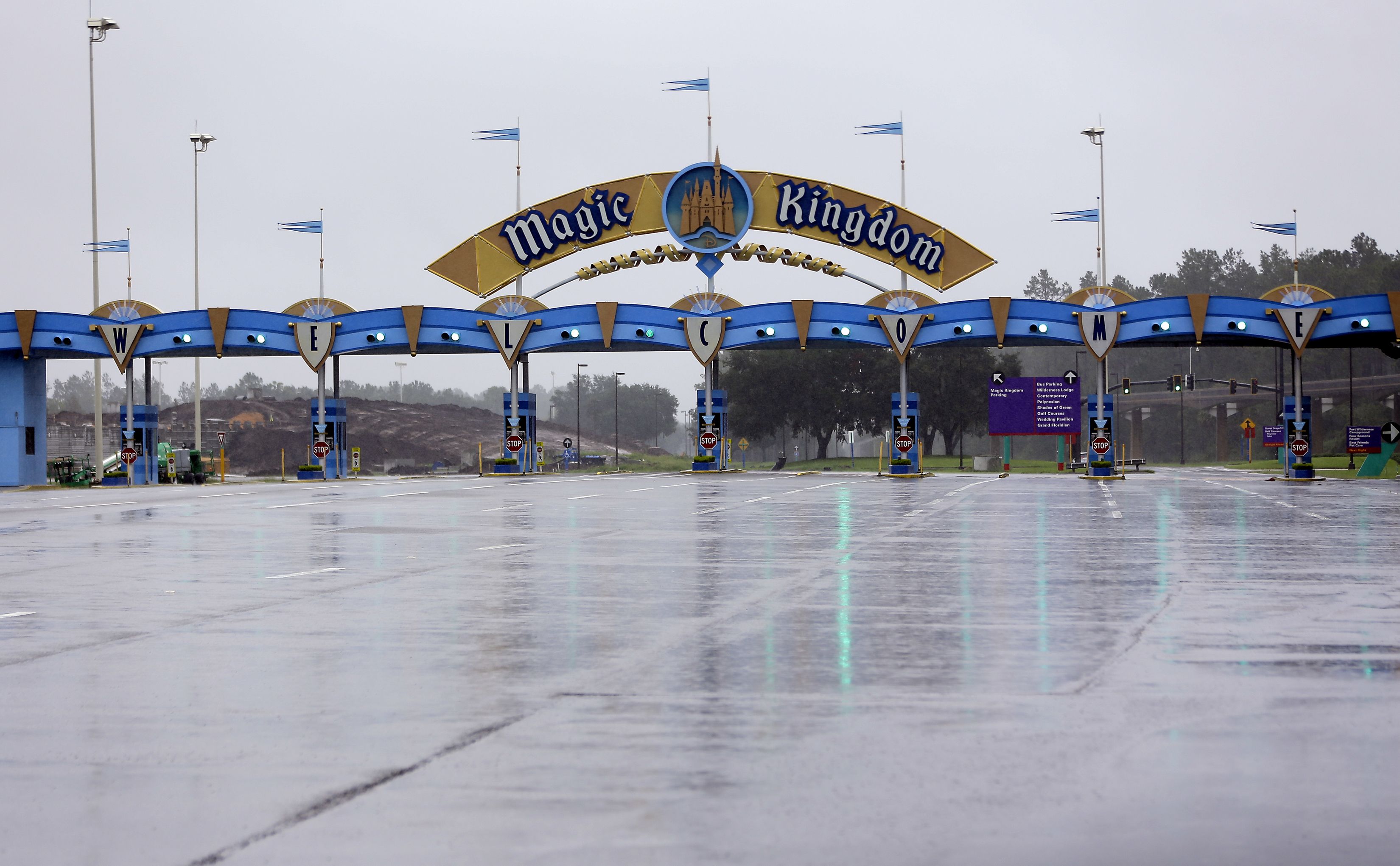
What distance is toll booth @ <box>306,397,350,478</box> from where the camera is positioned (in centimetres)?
5506

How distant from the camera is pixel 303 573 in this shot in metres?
14.4

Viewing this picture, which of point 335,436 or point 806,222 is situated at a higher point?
point 806,222

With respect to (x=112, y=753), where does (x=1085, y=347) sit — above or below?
above

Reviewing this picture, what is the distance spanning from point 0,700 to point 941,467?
315 ft

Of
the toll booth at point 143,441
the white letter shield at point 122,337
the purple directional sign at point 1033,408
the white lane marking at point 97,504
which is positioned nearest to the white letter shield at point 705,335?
the purple directional sign at point 1033,408

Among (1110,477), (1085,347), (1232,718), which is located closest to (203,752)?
(1232,718)

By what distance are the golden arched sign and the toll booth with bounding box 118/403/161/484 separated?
57.4ft

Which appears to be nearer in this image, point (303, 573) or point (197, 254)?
point (303, 573)

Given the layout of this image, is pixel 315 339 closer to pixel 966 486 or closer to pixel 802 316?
pixel 802 316

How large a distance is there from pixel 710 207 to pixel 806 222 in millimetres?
4023

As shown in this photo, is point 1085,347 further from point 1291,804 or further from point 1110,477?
point 1291,804

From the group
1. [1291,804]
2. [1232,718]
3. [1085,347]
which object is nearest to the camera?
[1291,804]

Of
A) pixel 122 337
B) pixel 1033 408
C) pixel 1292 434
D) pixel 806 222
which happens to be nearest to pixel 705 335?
pixel 806 222

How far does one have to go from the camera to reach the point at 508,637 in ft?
31.9
